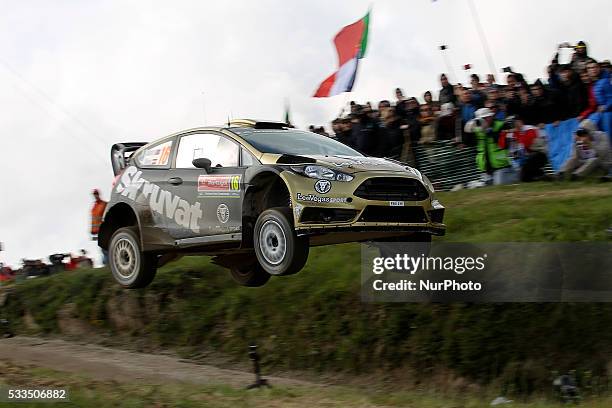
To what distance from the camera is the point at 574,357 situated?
15633mm

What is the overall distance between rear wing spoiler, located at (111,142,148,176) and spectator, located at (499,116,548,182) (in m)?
7.08

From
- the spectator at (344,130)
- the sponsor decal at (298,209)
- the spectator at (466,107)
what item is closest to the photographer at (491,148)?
the spectator at (466,107)

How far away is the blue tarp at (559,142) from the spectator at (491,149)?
833mm

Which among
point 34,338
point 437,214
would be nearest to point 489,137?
point 437,214

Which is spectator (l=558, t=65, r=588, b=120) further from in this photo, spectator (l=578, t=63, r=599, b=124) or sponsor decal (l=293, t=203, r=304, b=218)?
sponsor decal (l=293, t=203, r=304, b=218)

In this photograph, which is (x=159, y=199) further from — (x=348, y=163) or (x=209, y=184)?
(x=348, y=163)

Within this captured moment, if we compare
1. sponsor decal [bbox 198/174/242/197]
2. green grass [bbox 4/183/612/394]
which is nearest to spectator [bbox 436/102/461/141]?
green grass [bbox 4/183/612/394]

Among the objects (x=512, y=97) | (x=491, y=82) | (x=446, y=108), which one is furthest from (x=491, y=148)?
(x=491, y=82)

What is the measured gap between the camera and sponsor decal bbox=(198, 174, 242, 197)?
321 inches

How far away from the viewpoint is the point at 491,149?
50.0 feet

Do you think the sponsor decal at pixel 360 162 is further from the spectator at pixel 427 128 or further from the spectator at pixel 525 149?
the spectator at pixel 427 128

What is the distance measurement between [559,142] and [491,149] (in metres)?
1.42

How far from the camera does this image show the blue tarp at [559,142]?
1577 centimetres

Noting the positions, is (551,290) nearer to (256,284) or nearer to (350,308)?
(350,308)
